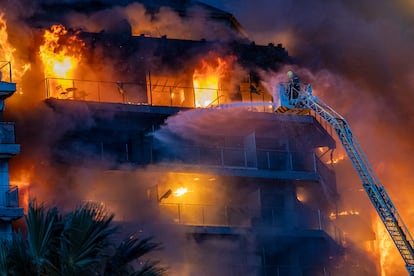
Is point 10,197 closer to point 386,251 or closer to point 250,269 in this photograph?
point 250,269

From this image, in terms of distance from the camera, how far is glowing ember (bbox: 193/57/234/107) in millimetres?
56656

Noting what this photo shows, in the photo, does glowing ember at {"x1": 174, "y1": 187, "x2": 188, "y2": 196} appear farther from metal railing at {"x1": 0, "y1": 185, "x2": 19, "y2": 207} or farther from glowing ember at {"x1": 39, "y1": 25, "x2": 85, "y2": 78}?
metal railing at {"x1": 0, "y1": 185, "x2": 19, "y2": 207}

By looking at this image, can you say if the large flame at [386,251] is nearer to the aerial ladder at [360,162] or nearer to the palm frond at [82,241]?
the aerial ladder at [360,162]

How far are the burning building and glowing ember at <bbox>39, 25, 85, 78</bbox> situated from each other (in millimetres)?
54

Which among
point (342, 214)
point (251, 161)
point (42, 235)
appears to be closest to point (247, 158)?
point (251, 161)

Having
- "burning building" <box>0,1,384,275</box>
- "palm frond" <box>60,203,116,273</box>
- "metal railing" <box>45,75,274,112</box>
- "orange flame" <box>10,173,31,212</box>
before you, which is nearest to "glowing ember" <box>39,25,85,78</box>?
"burning building" <box>0,1,384,275</box>

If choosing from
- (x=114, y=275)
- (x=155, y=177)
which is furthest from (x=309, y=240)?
(x=114, y=275)

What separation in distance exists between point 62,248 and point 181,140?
20431mm

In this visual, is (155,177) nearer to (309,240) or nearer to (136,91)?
(136,91)

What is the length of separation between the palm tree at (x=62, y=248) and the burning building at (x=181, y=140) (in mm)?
13569

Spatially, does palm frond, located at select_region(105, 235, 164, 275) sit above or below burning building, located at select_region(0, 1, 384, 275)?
below

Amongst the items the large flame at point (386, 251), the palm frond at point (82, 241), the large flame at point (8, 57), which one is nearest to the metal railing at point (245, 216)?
the large flame at point (8, 57)

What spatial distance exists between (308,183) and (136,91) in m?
10.1

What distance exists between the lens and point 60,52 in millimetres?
53062
